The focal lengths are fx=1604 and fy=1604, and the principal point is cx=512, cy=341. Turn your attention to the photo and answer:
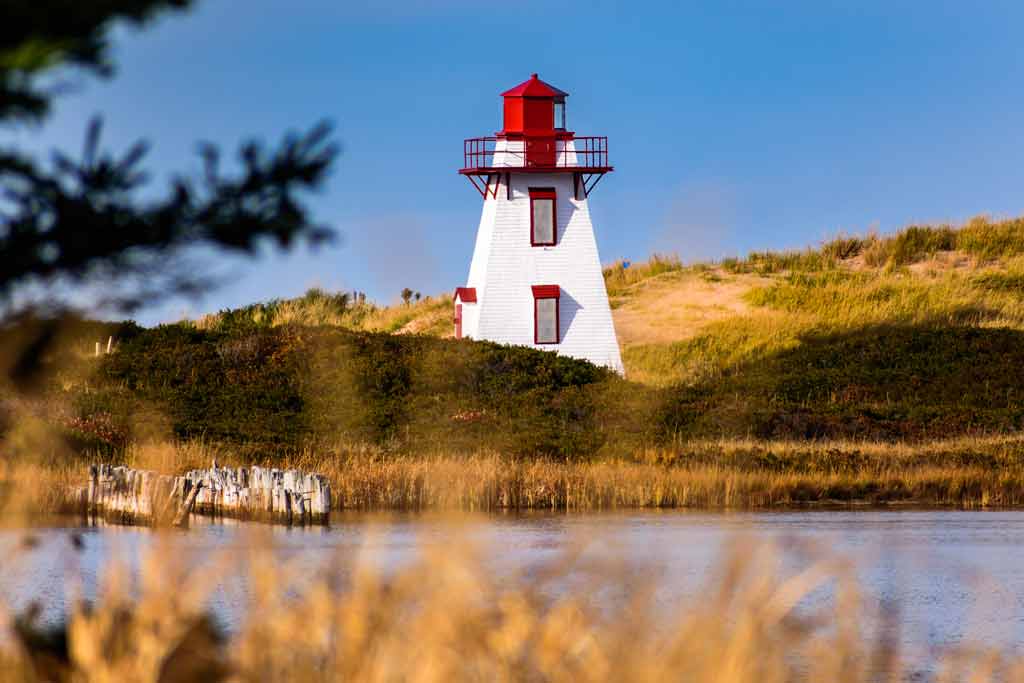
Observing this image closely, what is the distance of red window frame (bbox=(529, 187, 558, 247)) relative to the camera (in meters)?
42.2

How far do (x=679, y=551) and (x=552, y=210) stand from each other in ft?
83.6

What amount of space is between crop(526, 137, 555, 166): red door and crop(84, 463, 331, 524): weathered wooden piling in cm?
2117

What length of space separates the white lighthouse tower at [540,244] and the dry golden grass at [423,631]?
119 feet

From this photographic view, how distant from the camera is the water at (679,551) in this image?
570 cm

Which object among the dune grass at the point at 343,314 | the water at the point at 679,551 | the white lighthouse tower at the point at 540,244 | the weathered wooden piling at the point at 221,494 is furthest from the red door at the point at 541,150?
the weathered wooden piling at the point at 221,494

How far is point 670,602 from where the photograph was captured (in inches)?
533

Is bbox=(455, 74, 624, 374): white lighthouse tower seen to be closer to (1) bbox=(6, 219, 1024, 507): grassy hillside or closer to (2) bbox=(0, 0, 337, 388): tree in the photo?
(1) bbox=(6, 219, 1024, 507): grassy hillside

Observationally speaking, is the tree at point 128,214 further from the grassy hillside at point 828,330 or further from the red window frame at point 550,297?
the red window frame at point 550,297

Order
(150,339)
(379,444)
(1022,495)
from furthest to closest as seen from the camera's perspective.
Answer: (150,339) → (379,444) → (1022,495)

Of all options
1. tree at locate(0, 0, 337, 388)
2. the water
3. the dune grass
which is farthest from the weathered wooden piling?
the dune grass

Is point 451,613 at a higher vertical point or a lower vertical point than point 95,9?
Result: lower

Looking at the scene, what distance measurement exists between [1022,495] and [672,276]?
1079 inches

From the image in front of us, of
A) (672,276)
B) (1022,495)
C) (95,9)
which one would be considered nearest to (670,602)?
(95,9)

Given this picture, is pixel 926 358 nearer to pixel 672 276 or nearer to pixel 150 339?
pixel 672 276
